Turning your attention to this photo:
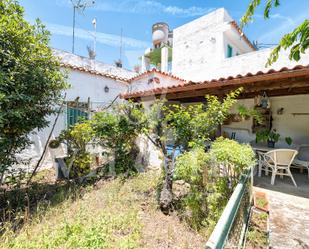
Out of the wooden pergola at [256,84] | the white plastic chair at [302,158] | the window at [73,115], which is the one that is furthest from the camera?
the window at [73,115]

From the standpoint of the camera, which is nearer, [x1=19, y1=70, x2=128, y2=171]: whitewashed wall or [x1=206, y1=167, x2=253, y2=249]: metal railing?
[x1=206, y1=167, x2=253, y2=249]: metal railing

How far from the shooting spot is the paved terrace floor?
256 centimetres

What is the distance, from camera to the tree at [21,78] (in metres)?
3.87

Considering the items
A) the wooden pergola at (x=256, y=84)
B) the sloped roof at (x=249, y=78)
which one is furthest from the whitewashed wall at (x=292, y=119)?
the sloped roof at (x=249, y=78)

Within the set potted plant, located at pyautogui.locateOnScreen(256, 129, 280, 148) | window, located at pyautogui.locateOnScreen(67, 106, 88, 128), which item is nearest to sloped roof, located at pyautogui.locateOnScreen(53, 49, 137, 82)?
window, located at pyautogui.locateOnScreen(67, 106, 88, 128)

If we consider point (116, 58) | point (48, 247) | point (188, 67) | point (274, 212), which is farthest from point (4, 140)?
point (116, 58)

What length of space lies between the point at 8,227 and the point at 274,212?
16.0 ft

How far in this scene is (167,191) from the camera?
4070 millimetres

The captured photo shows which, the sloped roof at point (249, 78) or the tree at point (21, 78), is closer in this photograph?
the tree at point (21, 78)

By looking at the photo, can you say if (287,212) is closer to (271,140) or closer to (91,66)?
(271,140)

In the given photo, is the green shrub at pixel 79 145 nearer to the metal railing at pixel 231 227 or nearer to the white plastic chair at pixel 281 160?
the metal railing at pixel 231 227

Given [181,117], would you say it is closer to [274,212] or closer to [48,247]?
[274,212]

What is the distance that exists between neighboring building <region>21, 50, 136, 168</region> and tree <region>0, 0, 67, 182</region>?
1889 millimetres

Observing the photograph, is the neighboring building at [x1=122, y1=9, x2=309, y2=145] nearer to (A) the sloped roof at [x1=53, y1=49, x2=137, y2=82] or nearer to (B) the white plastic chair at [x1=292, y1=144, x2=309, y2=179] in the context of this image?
(B) the white plastic chair at [x1=292, y1=144, x2=309, y2=179]
